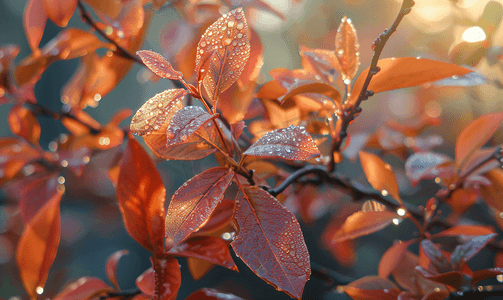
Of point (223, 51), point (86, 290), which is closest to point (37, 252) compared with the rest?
point (86, 290)

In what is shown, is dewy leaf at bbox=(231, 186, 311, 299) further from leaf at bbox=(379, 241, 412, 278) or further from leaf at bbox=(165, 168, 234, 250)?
leaf at bbox=(379, 241, 412, 278)

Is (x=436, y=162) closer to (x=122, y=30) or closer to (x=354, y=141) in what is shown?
(x=354, y=141)

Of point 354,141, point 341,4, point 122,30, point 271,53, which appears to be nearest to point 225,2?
point 122,30

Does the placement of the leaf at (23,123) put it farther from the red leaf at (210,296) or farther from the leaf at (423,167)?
the leaf at (423,167)

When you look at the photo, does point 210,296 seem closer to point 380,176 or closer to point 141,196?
point 141,196

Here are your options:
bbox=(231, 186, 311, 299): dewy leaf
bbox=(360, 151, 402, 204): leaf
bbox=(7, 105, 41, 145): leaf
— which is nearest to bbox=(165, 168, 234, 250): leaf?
bbox=(231, 186, 311, 299): dewy leaf
